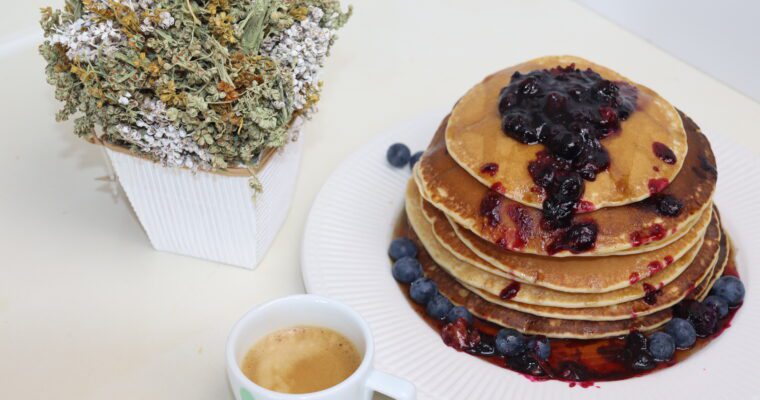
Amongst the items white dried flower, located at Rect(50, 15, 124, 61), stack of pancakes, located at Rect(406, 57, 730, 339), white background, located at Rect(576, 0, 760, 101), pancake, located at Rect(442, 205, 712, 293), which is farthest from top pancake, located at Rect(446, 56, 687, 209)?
white background, located at Rect(576, 0, 760, 101)

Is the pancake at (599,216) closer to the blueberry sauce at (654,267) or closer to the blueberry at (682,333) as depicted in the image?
the blueberry sauce at (654,267)

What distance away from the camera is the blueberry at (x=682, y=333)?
159cm

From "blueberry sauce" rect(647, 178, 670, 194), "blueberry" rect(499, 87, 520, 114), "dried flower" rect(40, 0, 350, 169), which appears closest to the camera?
"dried flower" rect(40, 0, 350, 169)

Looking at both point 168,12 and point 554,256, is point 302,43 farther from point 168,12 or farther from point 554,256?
point 554,256

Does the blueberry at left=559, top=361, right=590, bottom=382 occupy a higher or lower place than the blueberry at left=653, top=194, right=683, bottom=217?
lower

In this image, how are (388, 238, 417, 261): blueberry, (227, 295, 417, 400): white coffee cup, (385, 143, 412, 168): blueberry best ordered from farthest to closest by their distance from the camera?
1. (385, 143, 412, 168): blueberry
2. (388, 238, 417, 261): blueberry
3. (227, 295, 417, 400): white coffee cup

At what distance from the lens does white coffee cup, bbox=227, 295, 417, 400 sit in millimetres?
1209

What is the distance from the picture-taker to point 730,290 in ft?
5.49

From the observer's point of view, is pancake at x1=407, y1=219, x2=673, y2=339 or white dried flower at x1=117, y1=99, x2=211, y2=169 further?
pancake at x1=407, y1=219, x2=673, y2=339

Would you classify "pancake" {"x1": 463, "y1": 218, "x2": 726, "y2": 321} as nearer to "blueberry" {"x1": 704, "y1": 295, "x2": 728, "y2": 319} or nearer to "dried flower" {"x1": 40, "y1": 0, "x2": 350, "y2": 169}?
"blueberry" {"x1": 704, "y1": 295, "x2": 728, "y2": 319}

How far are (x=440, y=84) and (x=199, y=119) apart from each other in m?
1.12

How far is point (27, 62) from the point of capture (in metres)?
2.42

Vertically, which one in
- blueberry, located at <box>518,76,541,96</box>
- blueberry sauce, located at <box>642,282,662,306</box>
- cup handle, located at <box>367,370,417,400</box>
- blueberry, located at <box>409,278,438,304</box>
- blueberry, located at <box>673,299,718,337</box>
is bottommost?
blueberry, located at <box>673,299,718,337</box>

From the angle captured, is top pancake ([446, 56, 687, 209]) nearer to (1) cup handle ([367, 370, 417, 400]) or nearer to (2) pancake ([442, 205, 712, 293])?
(2) pancake ([442, 205, 712, 293])
